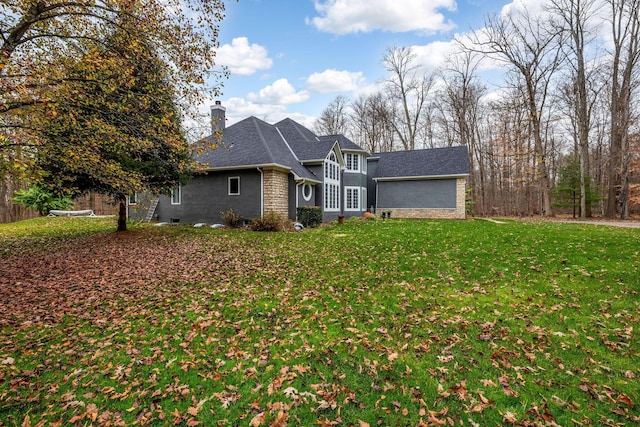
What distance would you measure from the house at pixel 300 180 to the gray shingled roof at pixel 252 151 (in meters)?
0.06

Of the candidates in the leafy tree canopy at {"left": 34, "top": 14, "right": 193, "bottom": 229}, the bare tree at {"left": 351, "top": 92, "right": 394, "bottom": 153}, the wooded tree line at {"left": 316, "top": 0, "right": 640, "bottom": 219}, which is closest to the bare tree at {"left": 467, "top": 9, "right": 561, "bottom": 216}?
the wooded tree line at {"left": 316, "top": 0, "right": 640, "bottom": 219}

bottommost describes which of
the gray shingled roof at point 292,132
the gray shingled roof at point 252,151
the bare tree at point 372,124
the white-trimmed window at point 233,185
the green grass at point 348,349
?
the green grass at point 348,349

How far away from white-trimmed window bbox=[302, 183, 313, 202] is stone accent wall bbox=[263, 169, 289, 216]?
1.43 meters

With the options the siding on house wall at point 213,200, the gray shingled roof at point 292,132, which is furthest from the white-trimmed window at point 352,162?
the siding on house wall at point 213,200

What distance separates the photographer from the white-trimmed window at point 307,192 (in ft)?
55.6

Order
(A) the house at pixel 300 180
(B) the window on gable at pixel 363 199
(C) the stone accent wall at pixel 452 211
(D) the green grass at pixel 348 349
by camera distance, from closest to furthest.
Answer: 1. (D) the green grass at pixel 348 349
2. (A) the house at pixel 300 180
3. (C) the stone accent wall at pixel 452 211
4. (B) the window on gable at pixel 363 199

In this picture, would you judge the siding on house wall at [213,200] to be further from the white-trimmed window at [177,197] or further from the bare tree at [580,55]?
the bare tree at [580,55]

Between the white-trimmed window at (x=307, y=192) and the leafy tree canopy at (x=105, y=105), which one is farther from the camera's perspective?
the white-trimmed window at (x=307, y=192)

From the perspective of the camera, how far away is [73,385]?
3.28 m

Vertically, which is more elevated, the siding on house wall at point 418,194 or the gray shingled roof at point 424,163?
the gray shingled roof at point 424,163

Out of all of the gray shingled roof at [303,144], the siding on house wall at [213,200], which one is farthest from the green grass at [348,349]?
the gray shingled roof at [303,144]

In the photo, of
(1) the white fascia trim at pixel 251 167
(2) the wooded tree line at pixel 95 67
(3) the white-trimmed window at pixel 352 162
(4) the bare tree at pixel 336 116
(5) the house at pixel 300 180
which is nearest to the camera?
(2) the wooded tree line at pixel 95 67

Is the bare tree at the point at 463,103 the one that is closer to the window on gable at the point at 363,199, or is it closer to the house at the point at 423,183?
the house at the point at 423,183

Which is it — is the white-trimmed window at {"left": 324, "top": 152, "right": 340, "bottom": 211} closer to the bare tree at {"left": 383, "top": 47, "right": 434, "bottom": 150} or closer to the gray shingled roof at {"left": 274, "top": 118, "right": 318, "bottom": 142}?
the gray shingled roof at {"left": 274, "top": 118, "right": 318, "bottom": 142}
